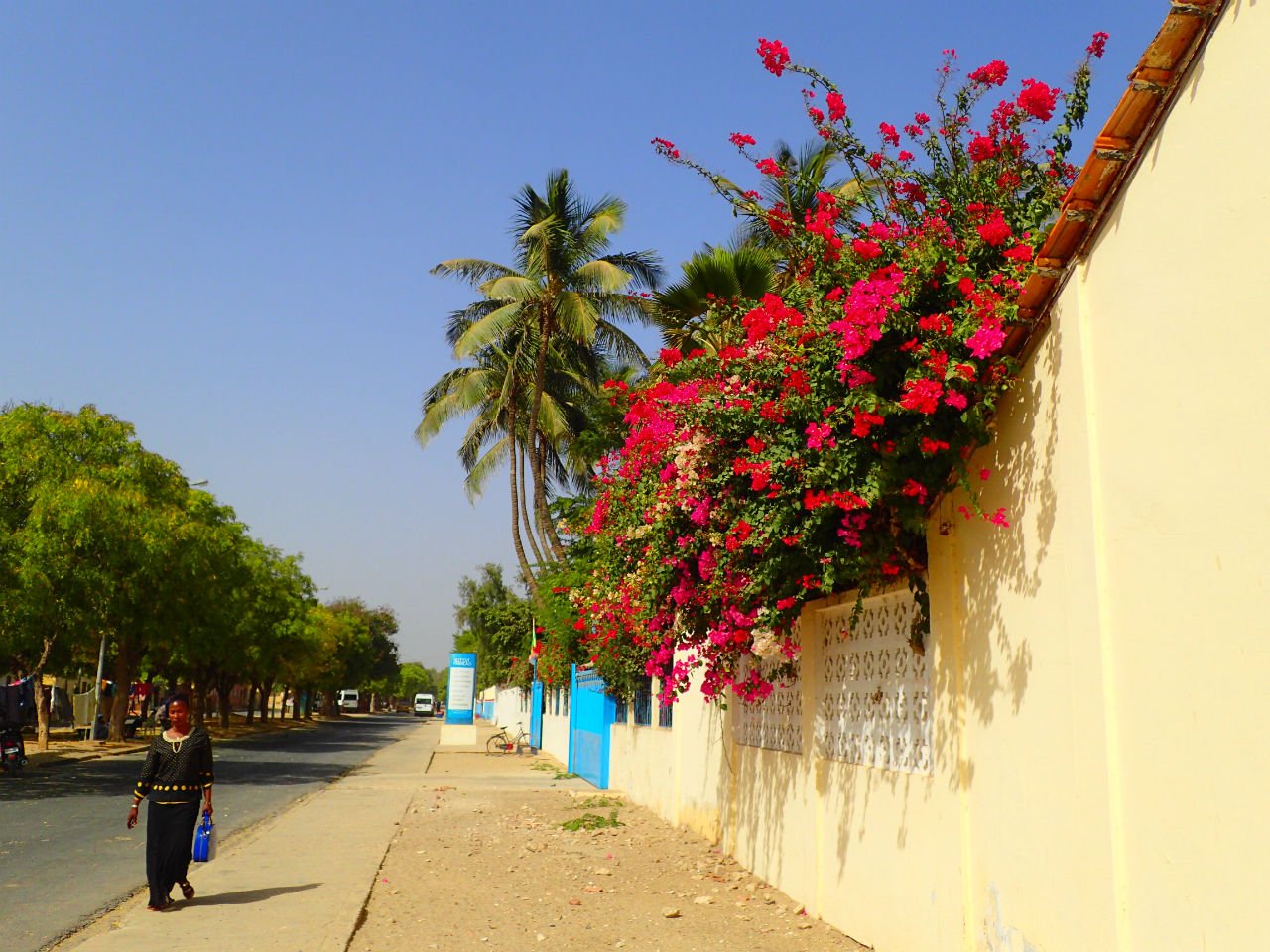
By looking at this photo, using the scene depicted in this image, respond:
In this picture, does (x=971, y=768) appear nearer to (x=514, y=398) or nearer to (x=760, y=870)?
(x=760, y=870)

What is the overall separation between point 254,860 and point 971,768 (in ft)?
26.5

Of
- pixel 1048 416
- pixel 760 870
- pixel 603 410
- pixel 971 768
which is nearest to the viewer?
pixel 1048 416

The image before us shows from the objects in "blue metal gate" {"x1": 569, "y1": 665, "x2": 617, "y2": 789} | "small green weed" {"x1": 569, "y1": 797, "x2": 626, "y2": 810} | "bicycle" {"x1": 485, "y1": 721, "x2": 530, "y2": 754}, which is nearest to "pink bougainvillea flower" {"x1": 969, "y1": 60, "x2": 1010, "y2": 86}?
"small green weed" {"x1": 569, "y1": 797, "x2": 626, "y2": 810}

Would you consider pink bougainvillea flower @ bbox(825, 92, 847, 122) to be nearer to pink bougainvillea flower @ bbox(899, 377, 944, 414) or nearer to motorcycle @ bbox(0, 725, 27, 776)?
pink bougainvillea flower @ bbox(899, 377, 944, 414)

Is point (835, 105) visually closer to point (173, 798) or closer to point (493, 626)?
point (173, 798)

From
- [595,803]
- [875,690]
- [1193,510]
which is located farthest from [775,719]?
[595,803]

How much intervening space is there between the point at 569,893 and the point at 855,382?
18.7ft

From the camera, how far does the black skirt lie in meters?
7.78

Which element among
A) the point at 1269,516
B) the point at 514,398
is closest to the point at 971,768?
the point at 1269,516

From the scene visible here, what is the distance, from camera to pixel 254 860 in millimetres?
10398

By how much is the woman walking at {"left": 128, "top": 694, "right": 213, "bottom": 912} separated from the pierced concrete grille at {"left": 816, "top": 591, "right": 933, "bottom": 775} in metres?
4.69

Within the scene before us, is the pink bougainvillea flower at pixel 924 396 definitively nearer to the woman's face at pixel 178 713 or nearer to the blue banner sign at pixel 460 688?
the woman's face at pixel 178 713

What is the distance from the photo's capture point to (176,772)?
7.96 meters

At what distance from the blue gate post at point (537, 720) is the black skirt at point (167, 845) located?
1134 inches
